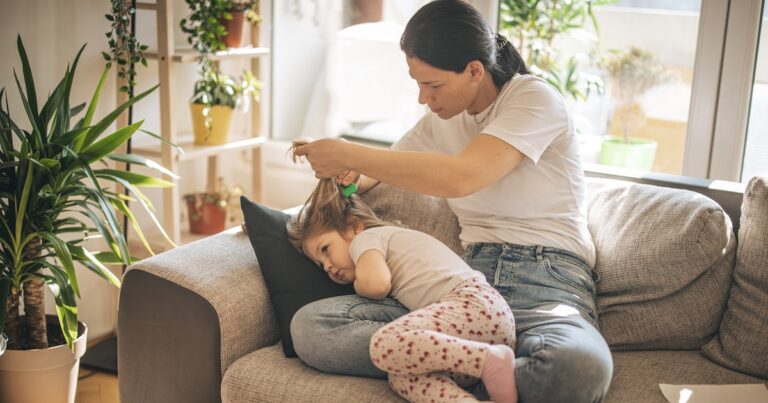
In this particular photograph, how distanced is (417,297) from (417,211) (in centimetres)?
44

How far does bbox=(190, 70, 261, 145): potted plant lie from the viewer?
3.01 metres

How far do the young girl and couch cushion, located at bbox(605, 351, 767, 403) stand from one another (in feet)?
0.93

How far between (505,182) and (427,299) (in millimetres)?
367

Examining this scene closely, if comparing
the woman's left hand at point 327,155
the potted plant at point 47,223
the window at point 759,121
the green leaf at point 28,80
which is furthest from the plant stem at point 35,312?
the window at point 759,121

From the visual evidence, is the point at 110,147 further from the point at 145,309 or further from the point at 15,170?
the point at 145,309

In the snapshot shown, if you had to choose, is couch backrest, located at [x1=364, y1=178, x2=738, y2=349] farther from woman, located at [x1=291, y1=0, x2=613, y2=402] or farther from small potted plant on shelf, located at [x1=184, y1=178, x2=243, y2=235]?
small potted plant on shelf, located at [x1=184, y1=178, x2=243, y2=235]

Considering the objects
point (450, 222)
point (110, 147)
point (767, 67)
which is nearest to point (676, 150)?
point (767, 67)

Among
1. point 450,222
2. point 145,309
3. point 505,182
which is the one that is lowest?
point 145,309

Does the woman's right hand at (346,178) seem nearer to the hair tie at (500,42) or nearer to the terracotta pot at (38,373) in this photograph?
the hair tie at (500,42)

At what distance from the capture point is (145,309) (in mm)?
1938

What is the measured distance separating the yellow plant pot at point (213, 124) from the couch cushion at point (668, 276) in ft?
5.16

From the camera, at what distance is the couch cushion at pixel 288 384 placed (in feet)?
5.62

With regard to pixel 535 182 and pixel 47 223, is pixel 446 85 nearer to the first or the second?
pixel 535 182

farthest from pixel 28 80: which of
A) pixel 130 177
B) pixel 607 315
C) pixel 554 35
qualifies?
pixel 554 35
